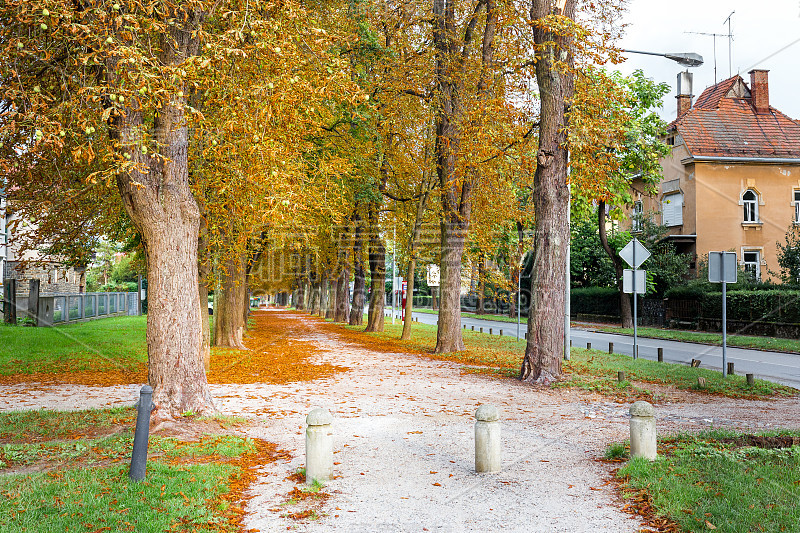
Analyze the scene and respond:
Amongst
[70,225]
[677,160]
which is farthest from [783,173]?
[70,225]

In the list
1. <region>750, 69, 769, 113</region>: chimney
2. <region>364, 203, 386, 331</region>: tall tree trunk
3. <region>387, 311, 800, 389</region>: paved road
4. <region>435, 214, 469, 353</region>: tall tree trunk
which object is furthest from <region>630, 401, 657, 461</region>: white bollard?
<region>750, 69, 769, 113</region>: chimney

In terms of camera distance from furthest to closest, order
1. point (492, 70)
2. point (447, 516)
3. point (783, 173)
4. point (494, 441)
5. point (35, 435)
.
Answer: point (783, 173) < point (492, 70) < point (35, 435) < point (494, 441) < point (447, 516)

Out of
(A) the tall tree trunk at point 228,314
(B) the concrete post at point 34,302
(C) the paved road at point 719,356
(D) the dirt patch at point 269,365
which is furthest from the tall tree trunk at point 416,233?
(B) the concrete post at point 34,302

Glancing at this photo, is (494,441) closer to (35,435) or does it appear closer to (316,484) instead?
(316,484)

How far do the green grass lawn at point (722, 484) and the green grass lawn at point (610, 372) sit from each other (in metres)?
5.48

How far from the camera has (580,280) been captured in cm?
4891

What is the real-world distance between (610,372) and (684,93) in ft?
110

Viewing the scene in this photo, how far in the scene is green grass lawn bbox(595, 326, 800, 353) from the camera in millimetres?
22922

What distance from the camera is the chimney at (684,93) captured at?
4294cm

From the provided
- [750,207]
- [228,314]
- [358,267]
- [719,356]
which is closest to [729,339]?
[719,356]

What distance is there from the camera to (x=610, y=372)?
15.8 metres

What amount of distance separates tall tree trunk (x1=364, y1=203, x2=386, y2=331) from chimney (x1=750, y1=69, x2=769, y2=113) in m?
24.5

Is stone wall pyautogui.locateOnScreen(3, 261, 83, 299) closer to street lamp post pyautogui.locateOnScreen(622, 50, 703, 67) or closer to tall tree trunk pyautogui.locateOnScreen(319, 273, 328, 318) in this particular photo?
tall tree trunk pyautogui.locateOnScreen(319, 273, 328, 318)

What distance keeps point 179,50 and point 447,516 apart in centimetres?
759
